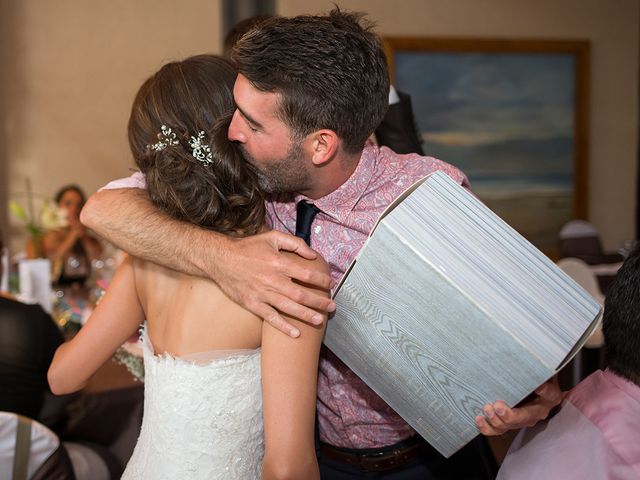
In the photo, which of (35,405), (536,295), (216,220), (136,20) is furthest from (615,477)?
(136,20)

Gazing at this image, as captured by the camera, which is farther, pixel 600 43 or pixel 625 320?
pixel 600 43

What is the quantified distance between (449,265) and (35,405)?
1713mm

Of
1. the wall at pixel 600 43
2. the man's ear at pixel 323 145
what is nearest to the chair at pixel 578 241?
the wall at pixel 600 43

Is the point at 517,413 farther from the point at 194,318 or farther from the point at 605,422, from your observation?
the point at 194,318

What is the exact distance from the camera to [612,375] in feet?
4.41

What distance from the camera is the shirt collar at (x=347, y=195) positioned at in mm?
1445

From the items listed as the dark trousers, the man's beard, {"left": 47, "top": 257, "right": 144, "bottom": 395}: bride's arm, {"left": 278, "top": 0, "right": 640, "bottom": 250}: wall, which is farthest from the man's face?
{"left": 278, "top": 0, "right": 640, "bottom": 250}: wall

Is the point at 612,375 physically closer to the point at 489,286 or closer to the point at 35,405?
the point at 489,286

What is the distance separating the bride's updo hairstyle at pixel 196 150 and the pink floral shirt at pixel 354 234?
0.14m

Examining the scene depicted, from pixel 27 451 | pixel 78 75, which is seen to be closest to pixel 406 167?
pixel 27 451

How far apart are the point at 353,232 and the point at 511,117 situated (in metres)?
5.60

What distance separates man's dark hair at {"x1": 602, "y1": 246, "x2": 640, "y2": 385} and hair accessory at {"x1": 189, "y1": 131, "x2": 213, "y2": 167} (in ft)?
2.36

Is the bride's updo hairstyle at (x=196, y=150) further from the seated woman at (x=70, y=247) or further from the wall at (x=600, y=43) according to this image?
the wall at (x=600, y=43)

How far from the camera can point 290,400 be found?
1.23 m
